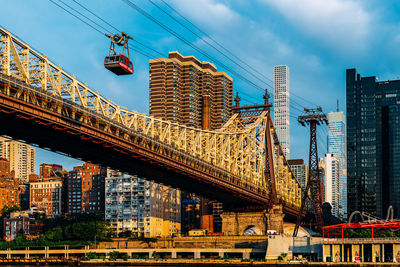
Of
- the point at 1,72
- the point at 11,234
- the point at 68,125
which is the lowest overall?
the point at 11,234

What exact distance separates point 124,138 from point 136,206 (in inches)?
3852

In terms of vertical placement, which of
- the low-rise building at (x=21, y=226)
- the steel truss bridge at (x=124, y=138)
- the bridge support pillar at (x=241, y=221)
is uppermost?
the steel truss bridge at (x=124, y=138)

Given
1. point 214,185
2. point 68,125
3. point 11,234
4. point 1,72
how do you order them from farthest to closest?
point 11,234 < point 214,185 < point 68,125 < point 1,72

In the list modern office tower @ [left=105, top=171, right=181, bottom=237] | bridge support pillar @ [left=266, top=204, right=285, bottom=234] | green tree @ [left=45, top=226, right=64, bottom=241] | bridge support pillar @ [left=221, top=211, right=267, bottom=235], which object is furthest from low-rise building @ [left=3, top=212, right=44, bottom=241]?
bridge support pillar @ [left=266, top=204, right=285, bottom=234]

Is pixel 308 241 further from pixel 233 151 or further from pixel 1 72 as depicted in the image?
pixel 1 72

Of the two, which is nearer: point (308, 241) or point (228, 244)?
point (308, 241)

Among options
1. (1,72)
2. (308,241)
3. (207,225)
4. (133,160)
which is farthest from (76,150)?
(207,225)

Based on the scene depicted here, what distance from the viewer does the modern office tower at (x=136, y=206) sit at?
587ft

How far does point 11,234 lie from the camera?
7288 inches

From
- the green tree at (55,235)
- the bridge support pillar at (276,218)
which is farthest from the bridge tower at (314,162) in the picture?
the green tree at (55,235)

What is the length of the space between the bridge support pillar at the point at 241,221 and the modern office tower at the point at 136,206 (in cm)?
4165

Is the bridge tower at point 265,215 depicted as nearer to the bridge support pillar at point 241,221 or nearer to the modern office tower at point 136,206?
the bridge support pillar at point 241,221

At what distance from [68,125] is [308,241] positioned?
5422cm

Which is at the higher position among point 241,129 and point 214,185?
point 241,129
